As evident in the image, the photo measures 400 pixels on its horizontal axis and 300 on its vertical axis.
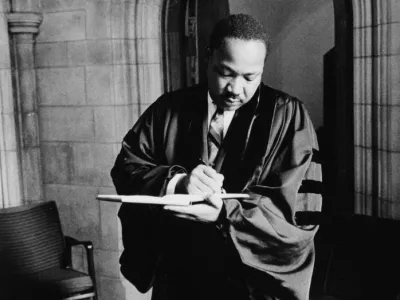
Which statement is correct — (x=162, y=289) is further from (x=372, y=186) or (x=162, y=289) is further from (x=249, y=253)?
(x=372, y=186)

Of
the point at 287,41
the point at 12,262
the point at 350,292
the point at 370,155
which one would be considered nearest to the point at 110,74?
the point at 12,262

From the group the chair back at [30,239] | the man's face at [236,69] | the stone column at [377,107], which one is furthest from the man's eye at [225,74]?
the chair back at [30,239]

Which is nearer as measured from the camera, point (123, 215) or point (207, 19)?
point (123, 215)

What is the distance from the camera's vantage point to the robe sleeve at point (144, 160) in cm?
175

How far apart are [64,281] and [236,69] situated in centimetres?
256

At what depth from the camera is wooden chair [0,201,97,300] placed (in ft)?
12.1

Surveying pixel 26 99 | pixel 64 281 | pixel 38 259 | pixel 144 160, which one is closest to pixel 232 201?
pixel 144 160

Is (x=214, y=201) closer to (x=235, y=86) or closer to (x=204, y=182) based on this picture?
(x=204, y=182)

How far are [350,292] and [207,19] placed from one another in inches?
86.6

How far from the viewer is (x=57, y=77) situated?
14.5 feet

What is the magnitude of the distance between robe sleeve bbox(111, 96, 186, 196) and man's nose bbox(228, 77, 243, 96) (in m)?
0.29

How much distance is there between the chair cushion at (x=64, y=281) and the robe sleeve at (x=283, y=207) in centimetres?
238

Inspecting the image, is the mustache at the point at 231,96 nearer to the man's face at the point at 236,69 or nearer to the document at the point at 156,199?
the man's face at the point at 236,69

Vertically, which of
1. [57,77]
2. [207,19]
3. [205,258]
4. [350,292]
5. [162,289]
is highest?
[207,19]
